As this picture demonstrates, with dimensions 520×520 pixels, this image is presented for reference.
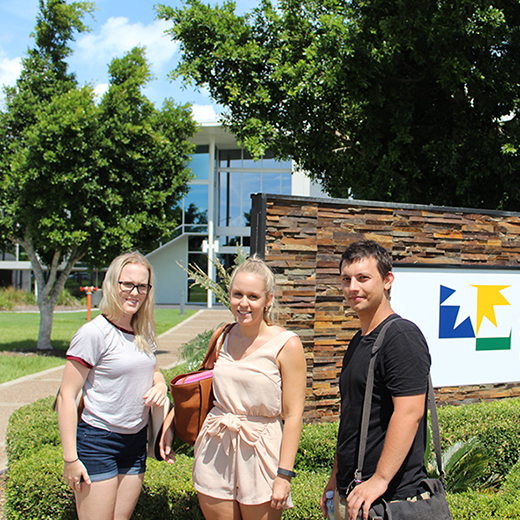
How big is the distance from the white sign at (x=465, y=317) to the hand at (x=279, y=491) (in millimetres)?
2913

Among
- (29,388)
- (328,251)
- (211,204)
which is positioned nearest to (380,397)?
(328,251)

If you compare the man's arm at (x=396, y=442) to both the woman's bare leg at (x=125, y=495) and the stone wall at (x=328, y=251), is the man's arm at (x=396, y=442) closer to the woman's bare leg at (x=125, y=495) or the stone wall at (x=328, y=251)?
the woman's bare leg at (x=125, y=495)

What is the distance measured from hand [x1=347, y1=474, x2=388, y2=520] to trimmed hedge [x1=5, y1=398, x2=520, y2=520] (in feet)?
4.61

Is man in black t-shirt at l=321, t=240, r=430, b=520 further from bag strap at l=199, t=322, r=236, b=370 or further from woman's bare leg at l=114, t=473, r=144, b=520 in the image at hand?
woman's bare leg at l=114, t=473, r=144, b=520

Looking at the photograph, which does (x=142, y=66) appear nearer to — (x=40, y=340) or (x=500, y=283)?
(x=40, y=340)

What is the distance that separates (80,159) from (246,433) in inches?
348

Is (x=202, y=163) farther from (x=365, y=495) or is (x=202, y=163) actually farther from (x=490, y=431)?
(x=365, y=495)

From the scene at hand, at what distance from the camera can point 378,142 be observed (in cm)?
920

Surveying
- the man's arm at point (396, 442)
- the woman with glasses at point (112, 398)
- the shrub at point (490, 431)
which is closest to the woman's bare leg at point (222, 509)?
the woman with glasses at point (112, 398)

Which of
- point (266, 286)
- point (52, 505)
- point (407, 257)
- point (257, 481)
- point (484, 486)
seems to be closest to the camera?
point (257, 481)

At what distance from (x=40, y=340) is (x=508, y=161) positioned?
10.7 metres

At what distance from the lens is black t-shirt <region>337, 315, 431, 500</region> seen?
1.73 meters

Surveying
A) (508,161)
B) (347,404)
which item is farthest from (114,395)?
(508,161)

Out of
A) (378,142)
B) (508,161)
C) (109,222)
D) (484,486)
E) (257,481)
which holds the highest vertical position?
(378,142)
